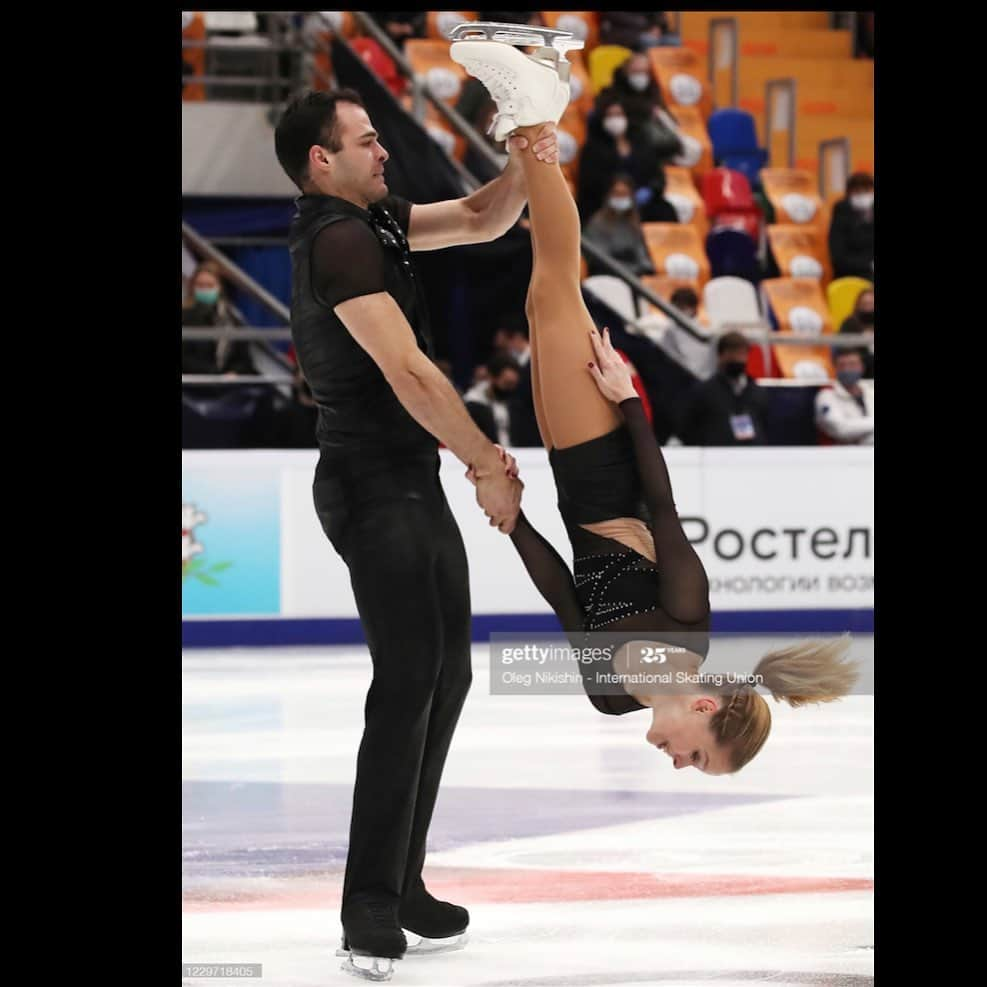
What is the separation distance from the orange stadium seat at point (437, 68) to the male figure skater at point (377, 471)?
822 cm

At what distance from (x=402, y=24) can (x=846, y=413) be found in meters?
4.60

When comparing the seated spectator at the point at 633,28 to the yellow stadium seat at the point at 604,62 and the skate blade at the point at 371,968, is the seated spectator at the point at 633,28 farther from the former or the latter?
the skate blade at the point at 371,968

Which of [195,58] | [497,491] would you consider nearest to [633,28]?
[195,58]

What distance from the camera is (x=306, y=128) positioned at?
4.09m

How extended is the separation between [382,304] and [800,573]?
635cm

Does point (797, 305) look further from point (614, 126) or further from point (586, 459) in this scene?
point (586, 459)

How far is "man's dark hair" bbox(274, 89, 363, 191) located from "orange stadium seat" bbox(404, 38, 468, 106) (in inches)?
328

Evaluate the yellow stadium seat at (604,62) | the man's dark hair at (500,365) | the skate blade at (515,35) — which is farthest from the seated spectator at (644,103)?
the skate blade at (515,35)

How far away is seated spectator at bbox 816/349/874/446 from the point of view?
1054 centimetres

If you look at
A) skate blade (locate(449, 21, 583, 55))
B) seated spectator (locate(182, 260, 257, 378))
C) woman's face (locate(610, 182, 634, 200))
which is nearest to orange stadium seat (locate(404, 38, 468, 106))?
woman's face (locate(610, 182, 634, 200))

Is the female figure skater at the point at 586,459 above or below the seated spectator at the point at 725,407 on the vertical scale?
above

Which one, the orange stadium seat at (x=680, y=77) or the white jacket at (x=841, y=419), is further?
the orange stadium seat at (x=680, y=77)

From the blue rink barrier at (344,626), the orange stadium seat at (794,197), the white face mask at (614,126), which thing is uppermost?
the white face mask at (614,126)

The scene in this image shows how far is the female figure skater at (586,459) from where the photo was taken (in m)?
3.75
